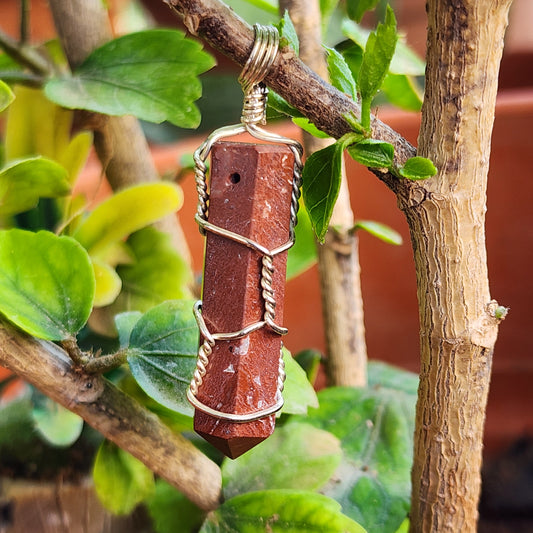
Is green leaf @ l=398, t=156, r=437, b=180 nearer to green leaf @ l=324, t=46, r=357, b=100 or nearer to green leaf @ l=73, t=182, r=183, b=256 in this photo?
green leaf @ l=324, t=46, r=357, b=100

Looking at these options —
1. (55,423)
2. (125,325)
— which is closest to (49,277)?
(125,325)

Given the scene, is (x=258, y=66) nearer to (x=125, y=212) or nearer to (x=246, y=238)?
(x=246, y=238)

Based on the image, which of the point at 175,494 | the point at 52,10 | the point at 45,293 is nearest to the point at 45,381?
the point at 45,293

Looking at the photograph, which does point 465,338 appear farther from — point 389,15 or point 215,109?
point 215,109

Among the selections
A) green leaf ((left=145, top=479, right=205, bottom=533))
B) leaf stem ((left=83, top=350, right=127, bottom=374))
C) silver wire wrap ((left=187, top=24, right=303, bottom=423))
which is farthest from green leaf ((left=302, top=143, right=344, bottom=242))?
green leaf ((left=145, top=479, right=205, bottom=533))

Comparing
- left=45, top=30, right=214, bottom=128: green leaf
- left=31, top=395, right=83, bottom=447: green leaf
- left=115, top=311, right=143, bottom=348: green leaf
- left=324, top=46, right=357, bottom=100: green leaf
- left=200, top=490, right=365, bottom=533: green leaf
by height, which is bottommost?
left=200, top=490, right=365, bottom=533: green leaf

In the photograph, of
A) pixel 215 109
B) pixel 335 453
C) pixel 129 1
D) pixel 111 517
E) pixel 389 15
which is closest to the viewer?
pixel 389 15
